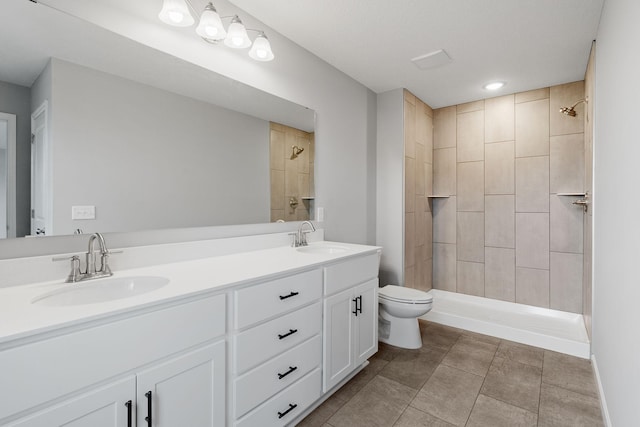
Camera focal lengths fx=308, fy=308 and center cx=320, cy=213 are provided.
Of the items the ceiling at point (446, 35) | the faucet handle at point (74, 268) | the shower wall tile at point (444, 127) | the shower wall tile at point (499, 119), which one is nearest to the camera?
the faucet handle at point (74, 268)

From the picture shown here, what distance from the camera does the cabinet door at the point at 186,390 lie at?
1.03 metres

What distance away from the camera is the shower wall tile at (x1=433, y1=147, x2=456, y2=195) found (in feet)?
12.0

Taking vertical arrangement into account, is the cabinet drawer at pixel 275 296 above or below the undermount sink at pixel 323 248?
below

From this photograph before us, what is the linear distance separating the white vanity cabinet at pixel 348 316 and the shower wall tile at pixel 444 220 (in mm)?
1866

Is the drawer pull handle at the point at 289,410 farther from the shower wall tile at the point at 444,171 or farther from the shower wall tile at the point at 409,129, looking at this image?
the shower wall tile at the point at 444,171

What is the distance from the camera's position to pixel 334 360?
1840 mm

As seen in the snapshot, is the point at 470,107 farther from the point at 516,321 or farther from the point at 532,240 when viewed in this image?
the point at 516,321

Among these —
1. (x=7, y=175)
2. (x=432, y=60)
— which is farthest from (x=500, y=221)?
(x=7, y=175)

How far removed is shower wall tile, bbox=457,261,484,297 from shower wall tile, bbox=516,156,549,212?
0.78 meters

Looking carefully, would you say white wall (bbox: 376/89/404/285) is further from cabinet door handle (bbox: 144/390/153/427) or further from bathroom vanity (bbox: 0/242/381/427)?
cabinet door handle (bbox: 144/390/153/427)

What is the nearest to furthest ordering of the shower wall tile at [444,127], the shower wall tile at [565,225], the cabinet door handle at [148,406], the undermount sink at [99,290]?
the cabinet door handle at [148,406], the undermount sink at [99,290], the shower wall tile at [565,225], the shower wall tile at [444,127]

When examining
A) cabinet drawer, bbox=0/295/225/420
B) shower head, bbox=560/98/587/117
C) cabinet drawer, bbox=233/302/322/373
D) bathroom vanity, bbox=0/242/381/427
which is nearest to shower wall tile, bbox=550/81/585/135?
shower head, bbox=560/98/587/117

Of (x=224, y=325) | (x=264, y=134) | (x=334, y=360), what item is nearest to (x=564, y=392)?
(x=334, y=360)

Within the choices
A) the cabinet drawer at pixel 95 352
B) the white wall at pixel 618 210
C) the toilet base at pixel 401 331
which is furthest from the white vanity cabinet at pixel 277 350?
the white wall at pixel 618 210
